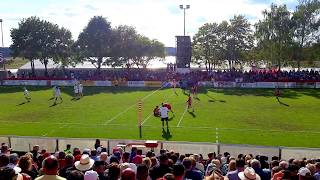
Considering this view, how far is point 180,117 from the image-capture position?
103 feet

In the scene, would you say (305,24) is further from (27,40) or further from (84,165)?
(84,165)

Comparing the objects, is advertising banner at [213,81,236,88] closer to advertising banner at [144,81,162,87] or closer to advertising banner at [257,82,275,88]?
advertising banner at [257,82,275,88]

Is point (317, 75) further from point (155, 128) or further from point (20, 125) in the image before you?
point (20, 125)

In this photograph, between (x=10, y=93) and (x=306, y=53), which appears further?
(x=306, y=53)

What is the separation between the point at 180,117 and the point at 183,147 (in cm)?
1207

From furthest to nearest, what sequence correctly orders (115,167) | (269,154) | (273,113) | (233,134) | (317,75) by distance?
(317,75) → (273,113) → (233,134) → (269,154) → (115,167)

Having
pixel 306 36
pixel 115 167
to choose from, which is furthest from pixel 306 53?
pixel 115 167

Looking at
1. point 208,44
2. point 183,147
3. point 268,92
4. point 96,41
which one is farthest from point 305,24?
point 183,147

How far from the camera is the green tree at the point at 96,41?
224 feet

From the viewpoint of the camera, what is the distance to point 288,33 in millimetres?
63875

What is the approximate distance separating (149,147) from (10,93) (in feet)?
109

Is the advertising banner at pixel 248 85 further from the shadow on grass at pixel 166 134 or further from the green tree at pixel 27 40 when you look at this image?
the green tree at pixel 27 40

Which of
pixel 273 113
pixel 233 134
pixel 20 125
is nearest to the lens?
pixel 233 134

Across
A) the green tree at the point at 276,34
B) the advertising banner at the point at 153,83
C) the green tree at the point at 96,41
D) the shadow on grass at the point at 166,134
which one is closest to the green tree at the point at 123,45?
the green tree at the point at 96,41
